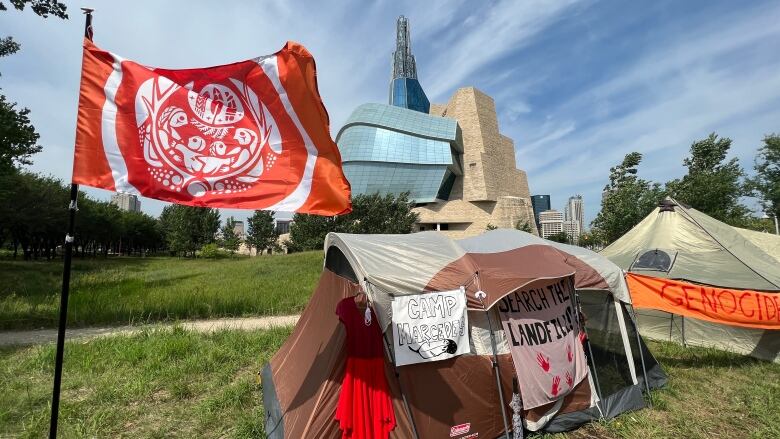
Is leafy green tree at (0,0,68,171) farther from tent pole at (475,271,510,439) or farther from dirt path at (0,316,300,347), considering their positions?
tent pole at (475,271,510,439)

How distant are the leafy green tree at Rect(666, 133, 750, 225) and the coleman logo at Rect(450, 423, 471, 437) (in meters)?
24.0

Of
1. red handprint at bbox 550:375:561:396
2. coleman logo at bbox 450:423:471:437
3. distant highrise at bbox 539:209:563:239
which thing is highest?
distant highrise at bbox 539:209:563:239

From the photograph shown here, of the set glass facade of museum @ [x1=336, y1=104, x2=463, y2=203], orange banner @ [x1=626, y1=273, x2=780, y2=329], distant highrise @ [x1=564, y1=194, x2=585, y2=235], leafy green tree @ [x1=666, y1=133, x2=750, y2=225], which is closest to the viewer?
orange banner @ [x1=626, y1=273, x2=780, y2=329]

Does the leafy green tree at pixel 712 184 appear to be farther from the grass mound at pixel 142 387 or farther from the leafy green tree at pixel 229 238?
the leafy green tree at pixel 229 238

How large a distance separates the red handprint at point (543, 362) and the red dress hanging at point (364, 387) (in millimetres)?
1994

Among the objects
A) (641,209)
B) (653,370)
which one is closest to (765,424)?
(653,370)

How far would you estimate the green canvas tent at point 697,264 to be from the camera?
7.64m

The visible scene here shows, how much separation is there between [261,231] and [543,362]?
55489mm

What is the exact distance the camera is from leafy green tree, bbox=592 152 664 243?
22922 millimetres

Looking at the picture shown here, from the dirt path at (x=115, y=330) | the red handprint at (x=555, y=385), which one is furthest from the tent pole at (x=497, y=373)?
the dirt path at (x=115, y=330)

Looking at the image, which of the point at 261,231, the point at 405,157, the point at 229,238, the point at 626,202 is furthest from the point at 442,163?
the point at 626,202

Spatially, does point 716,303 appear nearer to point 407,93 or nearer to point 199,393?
point 199,393

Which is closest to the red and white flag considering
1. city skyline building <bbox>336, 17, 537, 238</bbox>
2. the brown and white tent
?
the brown and white tent

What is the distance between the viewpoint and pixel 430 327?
4391 mm
